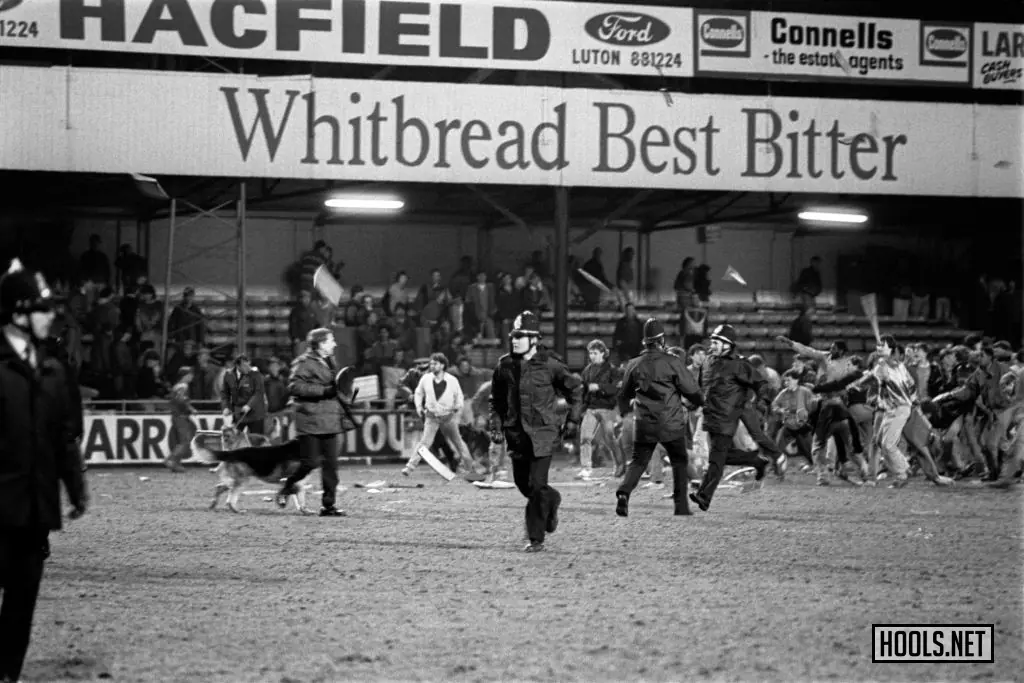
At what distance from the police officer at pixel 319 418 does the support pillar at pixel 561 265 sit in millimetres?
10144

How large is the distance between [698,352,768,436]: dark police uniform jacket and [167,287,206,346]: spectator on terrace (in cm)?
1307

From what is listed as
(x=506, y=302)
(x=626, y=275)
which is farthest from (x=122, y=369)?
(x=626, y=275)

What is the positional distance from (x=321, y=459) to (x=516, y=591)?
18.5 feet

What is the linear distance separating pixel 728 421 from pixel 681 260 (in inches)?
741

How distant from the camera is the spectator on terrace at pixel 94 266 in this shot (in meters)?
28.1

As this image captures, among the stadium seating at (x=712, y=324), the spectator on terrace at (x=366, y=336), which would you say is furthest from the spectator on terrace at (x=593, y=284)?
the spectator on terrace at (x=366, y=336)

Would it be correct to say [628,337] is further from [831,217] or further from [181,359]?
[181,359]

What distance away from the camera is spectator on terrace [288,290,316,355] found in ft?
88.5

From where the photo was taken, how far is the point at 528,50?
25062mm

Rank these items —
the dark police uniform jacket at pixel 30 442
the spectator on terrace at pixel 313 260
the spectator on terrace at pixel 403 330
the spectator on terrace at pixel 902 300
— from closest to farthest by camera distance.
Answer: the dark police uniform jacket at pixel 30 442 → the spectator on terrace at pixel 403 330 → the spectator on terrace at pixel 313 260 → the spectator on terrace at pixel 902 300

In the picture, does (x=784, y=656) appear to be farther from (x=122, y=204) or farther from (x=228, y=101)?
(x=122, y=204)

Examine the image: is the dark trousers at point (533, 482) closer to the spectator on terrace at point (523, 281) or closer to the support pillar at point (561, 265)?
the support pillar at point (561, 265)

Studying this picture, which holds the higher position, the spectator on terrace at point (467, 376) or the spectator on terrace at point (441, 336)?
the spectator on terrace at point (441, 336)

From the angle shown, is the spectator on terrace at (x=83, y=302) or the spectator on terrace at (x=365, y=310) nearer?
the spectator on terrace at (x=83, y=302)
